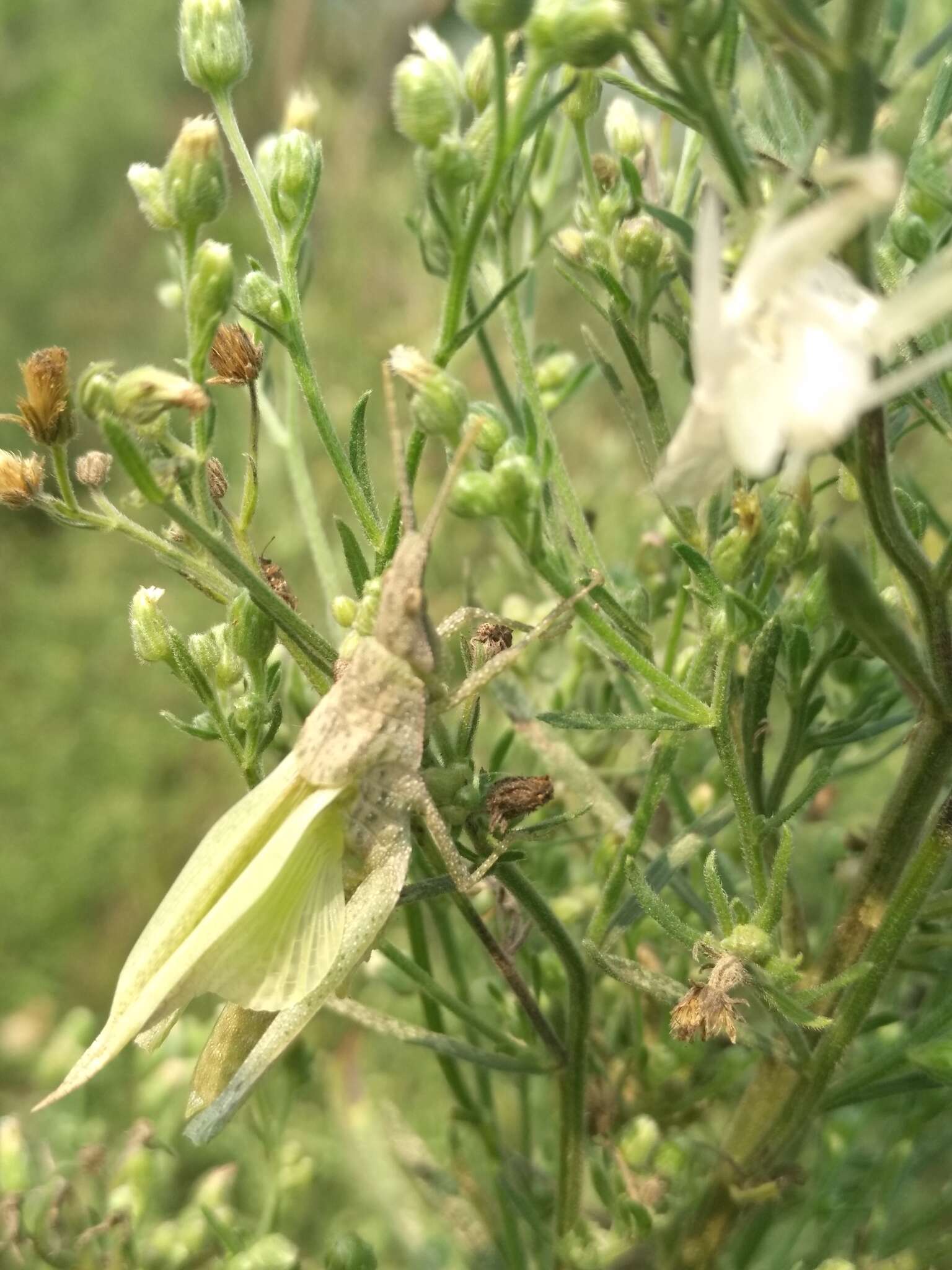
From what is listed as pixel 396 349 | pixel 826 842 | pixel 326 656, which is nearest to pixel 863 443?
pixel 396 349

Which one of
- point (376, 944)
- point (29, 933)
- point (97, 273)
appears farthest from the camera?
point (97, 273)

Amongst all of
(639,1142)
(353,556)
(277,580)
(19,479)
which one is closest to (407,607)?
(353,556)

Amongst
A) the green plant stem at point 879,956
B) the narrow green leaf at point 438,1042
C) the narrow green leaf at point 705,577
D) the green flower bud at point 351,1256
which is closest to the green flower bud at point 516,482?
the narrow green leaf at point 705,577

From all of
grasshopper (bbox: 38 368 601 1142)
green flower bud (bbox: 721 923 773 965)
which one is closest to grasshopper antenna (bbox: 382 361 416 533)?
grasshopper (bbox: 38 368 601 1142)

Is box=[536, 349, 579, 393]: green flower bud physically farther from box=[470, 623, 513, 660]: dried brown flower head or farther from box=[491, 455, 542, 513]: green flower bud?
box=[491, 455, 542, 513]: green flower bud

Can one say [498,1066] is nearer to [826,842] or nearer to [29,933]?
[826,842]

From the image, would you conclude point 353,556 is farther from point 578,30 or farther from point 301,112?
point 301,112
